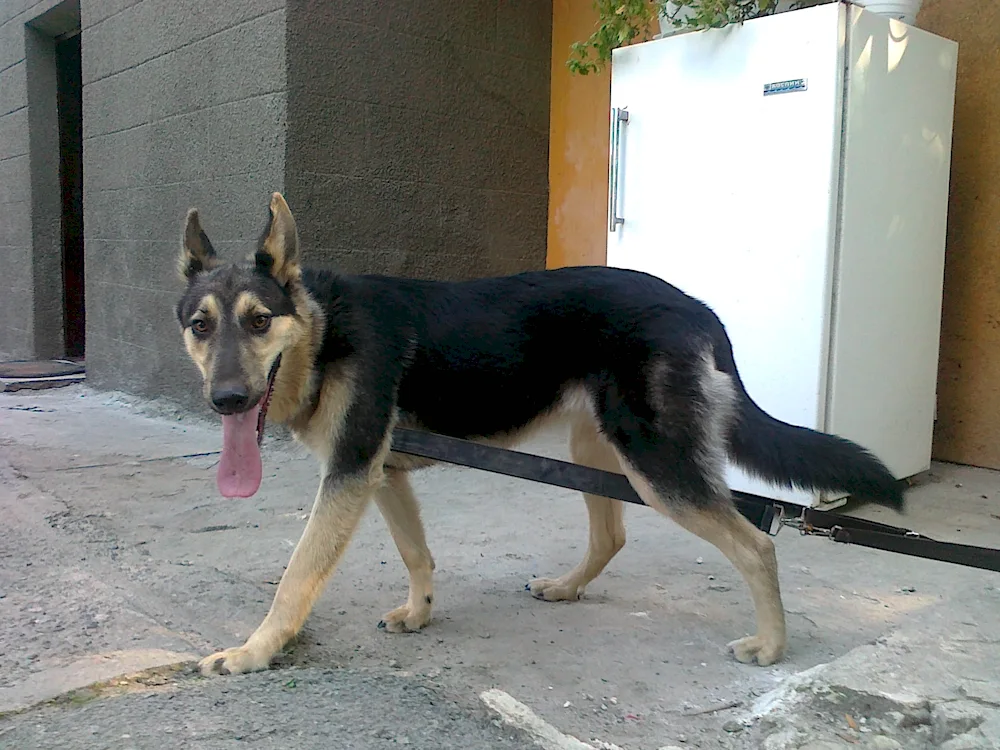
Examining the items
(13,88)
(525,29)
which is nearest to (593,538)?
(525,29)

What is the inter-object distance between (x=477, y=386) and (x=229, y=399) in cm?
82

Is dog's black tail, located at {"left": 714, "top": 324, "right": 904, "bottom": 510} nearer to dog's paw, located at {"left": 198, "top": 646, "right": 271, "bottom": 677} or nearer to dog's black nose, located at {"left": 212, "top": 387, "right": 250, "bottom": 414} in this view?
dog's black nose, located at {"left": 212, "top": 387, "right": 250, "bottom": 414}

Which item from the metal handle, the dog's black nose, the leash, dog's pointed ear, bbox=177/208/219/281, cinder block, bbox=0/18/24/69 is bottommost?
the leash

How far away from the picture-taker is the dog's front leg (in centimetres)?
276

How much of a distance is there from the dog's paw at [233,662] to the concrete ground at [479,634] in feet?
0.17

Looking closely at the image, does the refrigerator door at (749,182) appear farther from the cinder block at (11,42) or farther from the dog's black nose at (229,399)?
the cinder block at (11,42)

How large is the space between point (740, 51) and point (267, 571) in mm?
3280

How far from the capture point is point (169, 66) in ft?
21.9

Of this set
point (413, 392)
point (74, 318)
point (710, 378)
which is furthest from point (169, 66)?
point (710, 378)

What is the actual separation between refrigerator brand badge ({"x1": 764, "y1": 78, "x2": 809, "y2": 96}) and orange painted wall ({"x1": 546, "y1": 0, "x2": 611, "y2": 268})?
236 cm

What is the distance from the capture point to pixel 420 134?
618 centimetres

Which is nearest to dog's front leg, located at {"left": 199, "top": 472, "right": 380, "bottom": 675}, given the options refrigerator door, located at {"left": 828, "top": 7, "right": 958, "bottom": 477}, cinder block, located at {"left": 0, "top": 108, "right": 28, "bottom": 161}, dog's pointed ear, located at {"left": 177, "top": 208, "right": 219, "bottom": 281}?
dog's pointed ear, located at {"left": 177, "top": 208, "right": 219, "bottom": 281}

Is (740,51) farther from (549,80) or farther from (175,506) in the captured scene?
(175,506)

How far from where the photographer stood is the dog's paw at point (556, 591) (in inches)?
134
